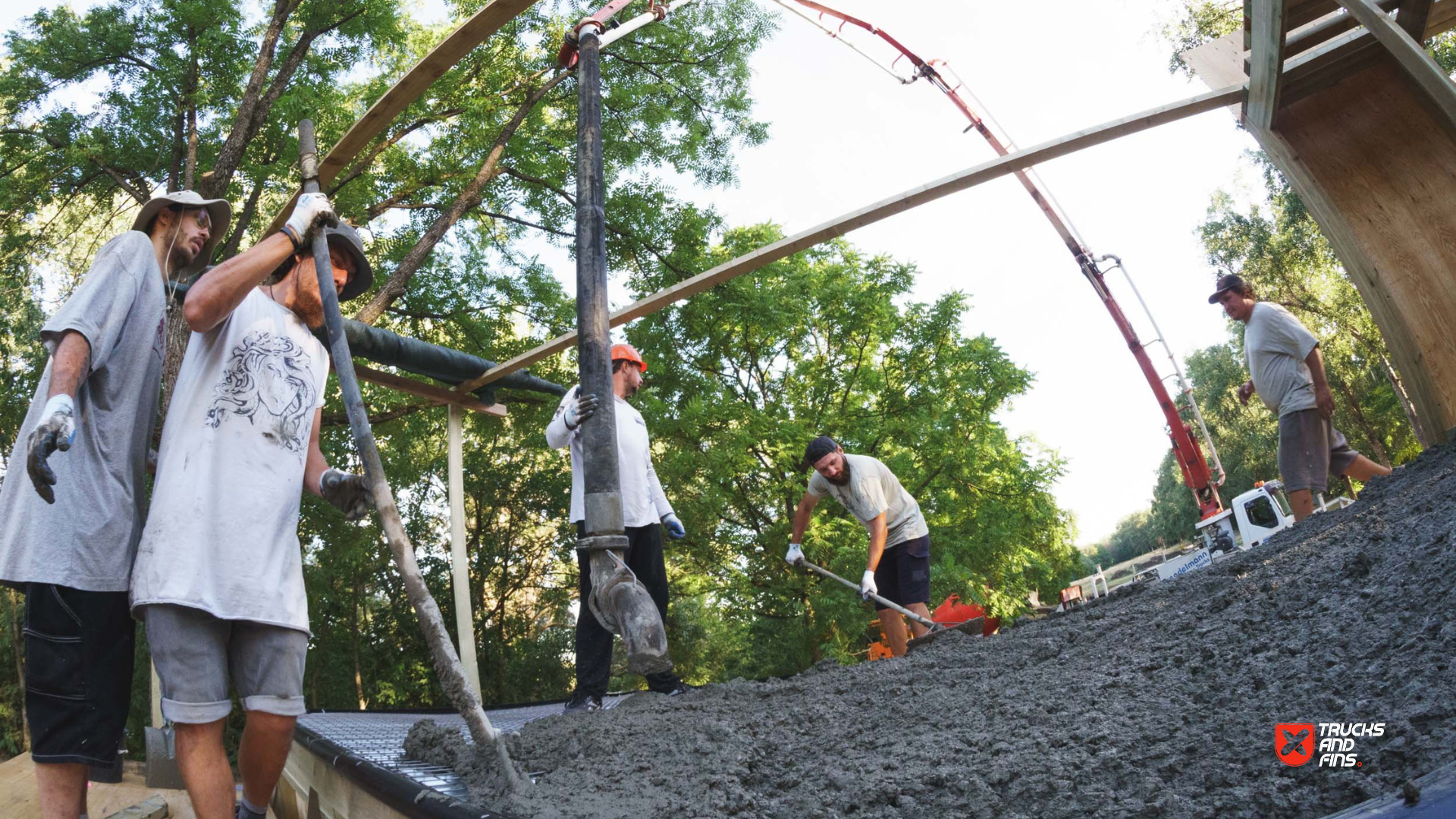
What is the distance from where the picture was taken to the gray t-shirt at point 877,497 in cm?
439

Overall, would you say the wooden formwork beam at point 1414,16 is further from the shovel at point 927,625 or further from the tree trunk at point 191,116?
the tree trunk at point 191,116

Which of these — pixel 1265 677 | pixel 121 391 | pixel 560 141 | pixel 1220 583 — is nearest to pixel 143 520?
pixel 121 391

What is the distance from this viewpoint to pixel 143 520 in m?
1.74

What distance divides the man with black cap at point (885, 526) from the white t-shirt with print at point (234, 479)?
295 cm

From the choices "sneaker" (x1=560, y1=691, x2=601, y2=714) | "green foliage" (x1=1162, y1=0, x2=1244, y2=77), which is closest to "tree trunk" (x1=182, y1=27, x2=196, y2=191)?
"sneaker" (x1=560, y1=691, x2=601, y2=714)

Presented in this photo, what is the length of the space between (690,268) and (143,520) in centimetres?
749

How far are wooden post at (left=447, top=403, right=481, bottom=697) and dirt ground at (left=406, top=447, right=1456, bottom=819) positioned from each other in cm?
190

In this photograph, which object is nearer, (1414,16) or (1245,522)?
(1414,16)

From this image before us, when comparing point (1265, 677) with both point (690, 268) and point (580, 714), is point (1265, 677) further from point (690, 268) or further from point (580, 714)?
point (690, 268)

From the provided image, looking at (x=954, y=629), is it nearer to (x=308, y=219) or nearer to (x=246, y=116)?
(x=308, y=219)

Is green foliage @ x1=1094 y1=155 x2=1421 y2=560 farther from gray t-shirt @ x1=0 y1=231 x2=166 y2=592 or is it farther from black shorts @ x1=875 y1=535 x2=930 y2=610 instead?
gray t-shirt @ x1=0 y1=231 x2=166 y2=592

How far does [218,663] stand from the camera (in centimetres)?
160

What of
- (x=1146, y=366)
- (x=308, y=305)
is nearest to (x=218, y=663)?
(x=308, y=305)

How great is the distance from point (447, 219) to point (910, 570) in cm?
494
